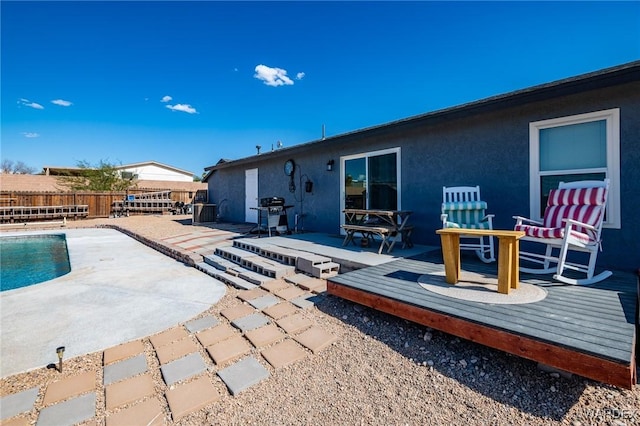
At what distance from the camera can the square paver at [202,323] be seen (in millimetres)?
2840

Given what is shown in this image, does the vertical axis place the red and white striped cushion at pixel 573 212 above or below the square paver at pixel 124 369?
above

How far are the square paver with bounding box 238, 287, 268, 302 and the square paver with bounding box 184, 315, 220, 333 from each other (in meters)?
0.51

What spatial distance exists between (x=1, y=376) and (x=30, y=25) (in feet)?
34.9

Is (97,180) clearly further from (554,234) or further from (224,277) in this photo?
(554,234)

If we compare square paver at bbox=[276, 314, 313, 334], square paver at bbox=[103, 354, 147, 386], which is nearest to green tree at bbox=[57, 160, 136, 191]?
square paver at bbox=[103, 354, 147, 386]

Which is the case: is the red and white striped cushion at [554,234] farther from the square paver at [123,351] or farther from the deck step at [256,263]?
the square paver at [123,351]

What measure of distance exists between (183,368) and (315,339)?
1082 millimetres

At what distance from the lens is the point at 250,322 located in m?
2.90

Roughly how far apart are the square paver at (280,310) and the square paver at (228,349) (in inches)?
19.1

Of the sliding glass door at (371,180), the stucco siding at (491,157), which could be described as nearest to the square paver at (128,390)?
the stucco siding at (491,157)

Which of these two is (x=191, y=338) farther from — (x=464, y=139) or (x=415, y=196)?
(x=464, y=139)

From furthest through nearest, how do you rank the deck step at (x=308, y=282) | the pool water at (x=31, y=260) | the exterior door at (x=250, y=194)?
the exterior door at (x=250, y=194), the pool water at (x=31, y=260), the deck step at (x=308, y=282)

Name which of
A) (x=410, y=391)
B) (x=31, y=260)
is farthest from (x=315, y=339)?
(x=31, y=260)

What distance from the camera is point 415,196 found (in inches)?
211
